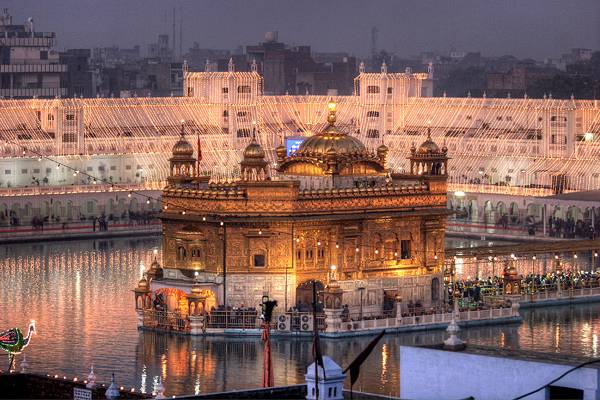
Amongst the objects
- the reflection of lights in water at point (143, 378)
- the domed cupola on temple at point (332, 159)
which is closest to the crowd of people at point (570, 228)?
the domed cupola on temple at point (332, 159)

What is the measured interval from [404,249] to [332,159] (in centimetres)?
344

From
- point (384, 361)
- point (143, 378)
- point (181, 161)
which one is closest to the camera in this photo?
point (143, 378)

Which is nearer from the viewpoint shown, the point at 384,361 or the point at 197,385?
the point at 197,385

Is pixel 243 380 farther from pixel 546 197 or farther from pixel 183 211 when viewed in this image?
pixel 546 197

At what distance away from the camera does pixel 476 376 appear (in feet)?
124

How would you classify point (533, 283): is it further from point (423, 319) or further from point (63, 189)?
point (63, 189)

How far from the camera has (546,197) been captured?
103562mm

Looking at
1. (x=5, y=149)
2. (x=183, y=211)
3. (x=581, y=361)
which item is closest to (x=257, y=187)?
(x=183, y=211)

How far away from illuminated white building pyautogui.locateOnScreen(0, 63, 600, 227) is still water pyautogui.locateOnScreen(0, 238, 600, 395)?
4093cm

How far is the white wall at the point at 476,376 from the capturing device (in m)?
36.5

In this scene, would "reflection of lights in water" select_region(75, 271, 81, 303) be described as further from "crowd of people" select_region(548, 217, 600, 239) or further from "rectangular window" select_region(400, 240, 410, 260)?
"crowd of people" select_region(548, 217, 600, 239)

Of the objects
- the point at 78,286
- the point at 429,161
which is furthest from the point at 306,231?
the point at 78,286

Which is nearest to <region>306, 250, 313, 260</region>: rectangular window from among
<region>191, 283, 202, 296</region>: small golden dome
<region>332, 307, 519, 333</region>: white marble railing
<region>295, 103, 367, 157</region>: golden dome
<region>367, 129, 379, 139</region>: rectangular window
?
<region>332, 307, 519, 333</region>: white marble railing

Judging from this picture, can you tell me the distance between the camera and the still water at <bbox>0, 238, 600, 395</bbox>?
53.3 meters
